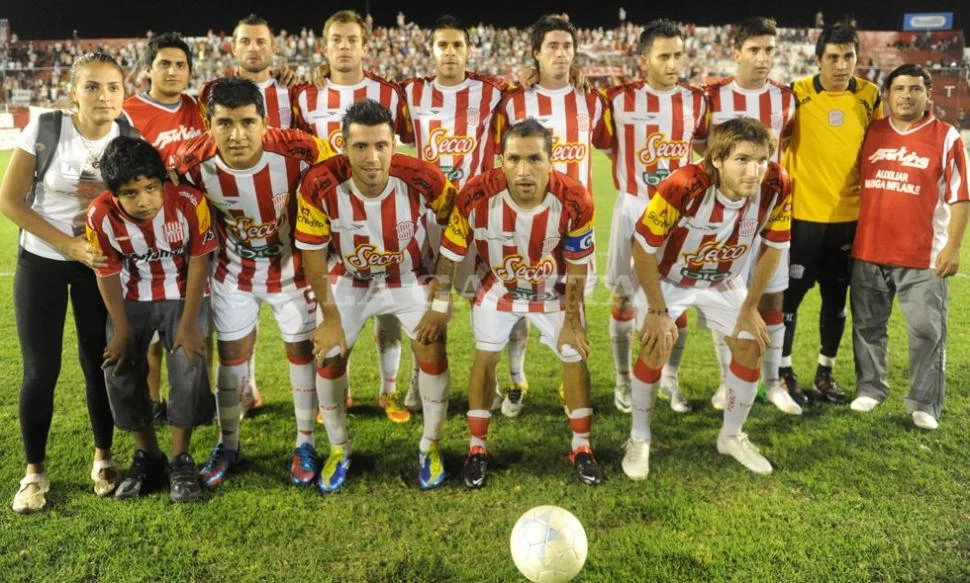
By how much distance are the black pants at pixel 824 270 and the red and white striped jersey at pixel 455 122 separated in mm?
1916

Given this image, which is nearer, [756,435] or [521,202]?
[521,202]

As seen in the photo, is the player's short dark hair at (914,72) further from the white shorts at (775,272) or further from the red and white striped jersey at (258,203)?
the red and white striped jersey at (258,203)

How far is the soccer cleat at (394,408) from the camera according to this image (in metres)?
3.98

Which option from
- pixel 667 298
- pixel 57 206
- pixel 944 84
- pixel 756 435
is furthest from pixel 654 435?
pixel 944 84

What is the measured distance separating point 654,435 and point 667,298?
81 centimetres

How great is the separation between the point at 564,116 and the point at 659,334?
4.68 feet

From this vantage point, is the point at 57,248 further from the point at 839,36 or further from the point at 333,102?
the point at 839,36

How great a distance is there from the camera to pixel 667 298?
3.46m

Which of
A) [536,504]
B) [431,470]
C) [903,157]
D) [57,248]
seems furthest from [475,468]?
[903,157]

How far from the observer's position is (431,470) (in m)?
3.28

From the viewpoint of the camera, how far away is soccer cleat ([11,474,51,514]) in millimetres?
2973

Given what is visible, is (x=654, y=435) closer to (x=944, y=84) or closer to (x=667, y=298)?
(x=667, y=298)

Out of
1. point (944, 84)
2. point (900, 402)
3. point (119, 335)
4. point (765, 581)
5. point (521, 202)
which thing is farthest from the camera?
point (944, 84)

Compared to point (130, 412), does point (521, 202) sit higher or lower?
higher
